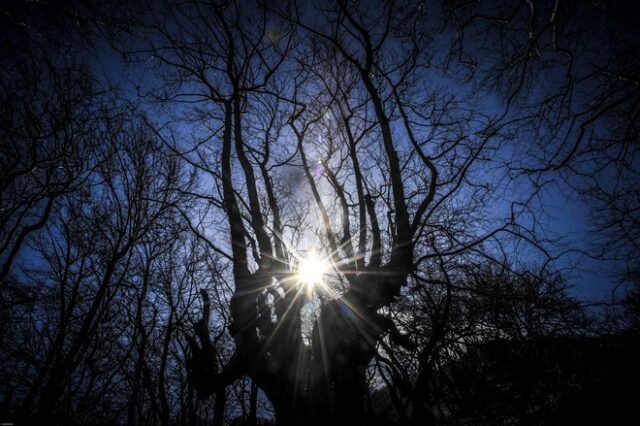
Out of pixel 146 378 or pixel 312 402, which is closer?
pixel 312 402

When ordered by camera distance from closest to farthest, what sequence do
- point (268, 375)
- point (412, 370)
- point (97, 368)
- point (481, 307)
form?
point (268, 375)
point (481, 307)
point (412, 370)
point (97, 368)

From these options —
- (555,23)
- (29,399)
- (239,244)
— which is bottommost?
(29,399)

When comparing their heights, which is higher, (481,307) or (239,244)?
(239,244)

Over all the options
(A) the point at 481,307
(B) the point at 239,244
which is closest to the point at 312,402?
(B) the point at 239,244

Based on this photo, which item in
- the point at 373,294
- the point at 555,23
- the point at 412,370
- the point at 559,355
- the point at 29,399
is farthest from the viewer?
the point at 559,355

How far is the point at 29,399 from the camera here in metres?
8.34

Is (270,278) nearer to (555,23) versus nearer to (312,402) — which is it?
(312,402)

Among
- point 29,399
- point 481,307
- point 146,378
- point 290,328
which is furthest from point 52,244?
point 481,307

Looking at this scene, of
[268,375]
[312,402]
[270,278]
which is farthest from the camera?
[270,278]

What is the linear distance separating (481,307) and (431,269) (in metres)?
1.70

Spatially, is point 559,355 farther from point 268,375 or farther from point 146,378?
point 146,378

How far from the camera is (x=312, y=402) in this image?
396 centimetres

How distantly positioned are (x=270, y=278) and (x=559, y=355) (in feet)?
38.9

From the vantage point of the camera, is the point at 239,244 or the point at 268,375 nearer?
the point at 268,375
